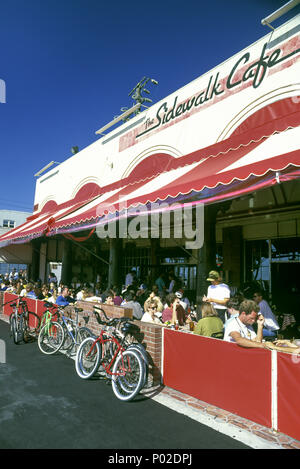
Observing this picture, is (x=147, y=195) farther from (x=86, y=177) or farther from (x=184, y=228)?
(x=86, y=177)

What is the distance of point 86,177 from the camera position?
44.0 ft

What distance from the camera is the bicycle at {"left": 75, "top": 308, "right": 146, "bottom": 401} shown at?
176 inches

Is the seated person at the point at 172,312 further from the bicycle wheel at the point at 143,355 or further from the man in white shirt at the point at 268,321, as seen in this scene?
the bicycle wheel at the point at 143,355

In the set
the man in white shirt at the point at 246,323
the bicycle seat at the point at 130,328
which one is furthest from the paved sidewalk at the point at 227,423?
the bicycle seat at the point at 130,328

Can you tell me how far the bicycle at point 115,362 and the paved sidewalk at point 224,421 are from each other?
1.19ft

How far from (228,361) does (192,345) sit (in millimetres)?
650

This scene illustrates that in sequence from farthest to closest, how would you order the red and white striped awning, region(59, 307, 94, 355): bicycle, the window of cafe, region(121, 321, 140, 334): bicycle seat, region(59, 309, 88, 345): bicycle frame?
the window of cafe → region(59, 309, 88, 345): bicycle frame → region(59, 307, 94, 355): bicycle → region(121, 321, 140, 334): bicycle seat → the red and white striped awning

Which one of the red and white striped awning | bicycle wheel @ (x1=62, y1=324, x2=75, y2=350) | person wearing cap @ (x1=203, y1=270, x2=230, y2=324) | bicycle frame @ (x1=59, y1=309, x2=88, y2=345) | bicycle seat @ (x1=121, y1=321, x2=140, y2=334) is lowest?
bicycle wheel @ (x1=62, y1=324, x2=75, y2=350)

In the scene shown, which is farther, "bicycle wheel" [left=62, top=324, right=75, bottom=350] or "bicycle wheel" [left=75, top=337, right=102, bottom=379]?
"bicycle wheel" [left=62, top=324, right=75, bottom=350]

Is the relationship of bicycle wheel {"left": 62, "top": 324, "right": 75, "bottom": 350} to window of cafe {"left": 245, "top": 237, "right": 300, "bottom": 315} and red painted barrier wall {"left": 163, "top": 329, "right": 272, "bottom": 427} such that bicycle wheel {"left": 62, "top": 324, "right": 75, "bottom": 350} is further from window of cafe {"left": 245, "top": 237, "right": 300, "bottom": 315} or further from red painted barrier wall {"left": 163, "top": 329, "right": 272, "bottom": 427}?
window of cafe {"left": 245, "top": 237, "right": 300, "bottom": 315}

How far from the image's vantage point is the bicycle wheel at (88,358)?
519cm

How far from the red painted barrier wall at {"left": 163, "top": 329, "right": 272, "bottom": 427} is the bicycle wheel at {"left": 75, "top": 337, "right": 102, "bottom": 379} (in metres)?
1.14

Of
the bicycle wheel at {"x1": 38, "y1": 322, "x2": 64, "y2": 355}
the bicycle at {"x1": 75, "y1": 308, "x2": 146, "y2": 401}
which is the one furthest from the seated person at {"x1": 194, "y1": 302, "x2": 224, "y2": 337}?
the bicycle wheel at {"x1": 38, "y1": 322, "x2": 64, "y2": 355}

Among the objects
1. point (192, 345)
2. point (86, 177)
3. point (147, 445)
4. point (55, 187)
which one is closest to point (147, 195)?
point (192, 345)
